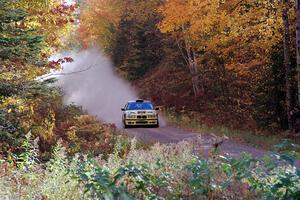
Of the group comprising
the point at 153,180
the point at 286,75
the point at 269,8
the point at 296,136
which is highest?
the point at 269,8

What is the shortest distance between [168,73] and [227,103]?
39.0 ft

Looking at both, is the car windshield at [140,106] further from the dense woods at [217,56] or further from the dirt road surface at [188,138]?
the dense woods at [217,56]

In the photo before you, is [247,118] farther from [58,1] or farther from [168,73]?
[168,73]

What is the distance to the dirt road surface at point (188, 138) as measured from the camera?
1411 centimetres

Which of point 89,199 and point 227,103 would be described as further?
point 227,103

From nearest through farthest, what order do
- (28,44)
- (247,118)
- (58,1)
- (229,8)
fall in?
→ (28,44) < (58,1) < (229,8) < (247,118)

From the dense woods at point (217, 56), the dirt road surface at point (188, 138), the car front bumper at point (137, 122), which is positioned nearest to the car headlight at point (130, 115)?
the car front bumper at point (137, 122)

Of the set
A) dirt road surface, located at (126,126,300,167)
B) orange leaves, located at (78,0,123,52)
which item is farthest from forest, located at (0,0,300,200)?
orange leaves, located at (78,0,123,52)

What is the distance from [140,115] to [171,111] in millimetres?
6470

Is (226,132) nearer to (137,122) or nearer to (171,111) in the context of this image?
(137,122)

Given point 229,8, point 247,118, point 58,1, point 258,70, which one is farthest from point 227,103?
point 58,1

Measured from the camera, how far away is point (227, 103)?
2777 centimetres

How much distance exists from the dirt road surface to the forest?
60 cm

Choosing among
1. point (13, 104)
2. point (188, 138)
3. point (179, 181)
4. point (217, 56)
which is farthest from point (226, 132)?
point (179, 181)
